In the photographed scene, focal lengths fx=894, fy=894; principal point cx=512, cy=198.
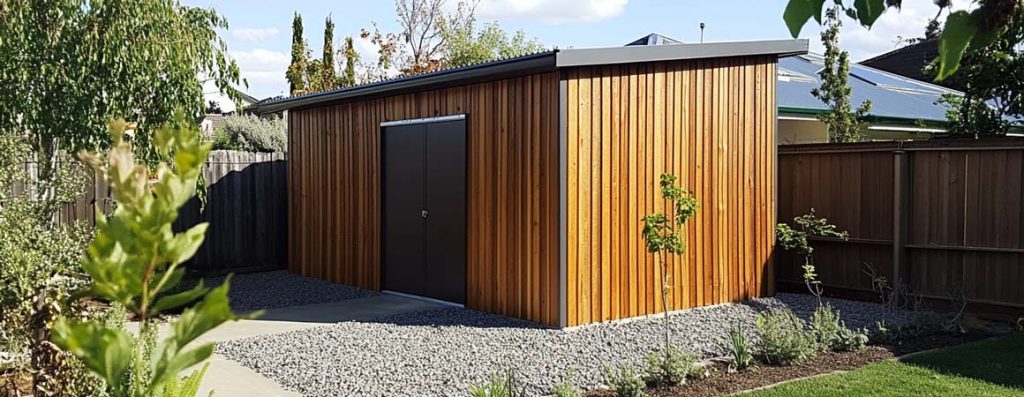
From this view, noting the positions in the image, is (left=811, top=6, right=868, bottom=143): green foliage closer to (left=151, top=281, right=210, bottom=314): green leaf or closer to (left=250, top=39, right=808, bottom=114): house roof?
(left=250, top=39, right=808, bottom=114): house roof

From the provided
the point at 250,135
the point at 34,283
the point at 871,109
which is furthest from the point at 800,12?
the point at 250,135

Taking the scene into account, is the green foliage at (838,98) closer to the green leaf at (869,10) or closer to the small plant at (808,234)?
the small plant at (808,234)

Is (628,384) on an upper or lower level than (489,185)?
lower

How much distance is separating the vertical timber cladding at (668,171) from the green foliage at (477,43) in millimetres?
15978

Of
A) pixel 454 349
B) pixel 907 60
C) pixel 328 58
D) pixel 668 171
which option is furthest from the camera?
pixel 328 58

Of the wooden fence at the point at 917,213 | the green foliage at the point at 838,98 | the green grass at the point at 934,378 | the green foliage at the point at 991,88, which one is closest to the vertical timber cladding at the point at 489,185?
the green grass at the point at 934,378

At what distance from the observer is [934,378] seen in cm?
578

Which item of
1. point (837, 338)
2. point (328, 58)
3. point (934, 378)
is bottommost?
point (934, 378)

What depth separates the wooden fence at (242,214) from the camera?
11.4m

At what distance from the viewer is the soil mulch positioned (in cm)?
552

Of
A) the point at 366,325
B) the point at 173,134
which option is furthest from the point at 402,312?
the point at 173,134

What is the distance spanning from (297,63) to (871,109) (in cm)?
1580

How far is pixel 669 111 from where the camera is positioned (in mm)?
8203

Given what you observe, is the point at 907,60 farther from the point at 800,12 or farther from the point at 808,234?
the point at 800,12
